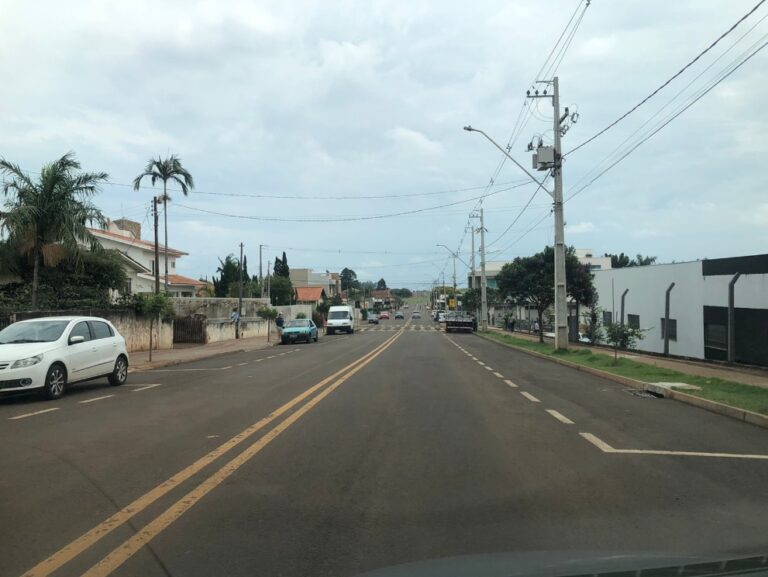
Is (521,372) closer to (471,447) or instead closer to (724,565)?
(471,447)

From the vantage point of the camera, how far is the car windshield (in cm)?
1262

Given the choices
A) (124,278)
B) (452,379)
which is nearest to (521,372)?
(452,379)

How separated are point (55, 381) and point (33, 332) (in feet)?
4.21

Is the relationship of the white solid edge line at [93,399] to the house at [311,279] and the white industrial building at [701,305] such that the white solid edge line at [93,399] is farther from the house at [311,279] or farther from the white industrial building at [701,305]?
the house at [311,279]

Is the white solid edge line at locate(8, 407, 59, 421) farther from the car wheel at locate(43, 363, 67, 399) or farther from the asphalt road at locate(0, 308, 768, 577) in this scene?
the car wheel at locate(43, 363, 67, 399)

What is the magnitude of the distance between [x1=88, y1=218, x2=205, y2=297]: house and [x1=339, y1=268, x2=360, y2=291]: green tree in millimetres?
88208

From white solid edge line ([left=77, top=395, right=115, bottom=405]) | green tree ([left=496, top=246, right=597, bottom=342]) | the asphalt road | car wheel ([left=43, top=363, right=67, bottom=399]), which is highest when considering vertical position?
green tree ([left=496, top=246, right=597, bottom=342])

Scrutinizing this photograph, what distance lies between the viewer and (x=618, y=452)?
7.52 meters

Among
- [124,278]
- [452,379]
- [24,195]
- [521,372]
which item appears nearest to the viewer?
[452,379]

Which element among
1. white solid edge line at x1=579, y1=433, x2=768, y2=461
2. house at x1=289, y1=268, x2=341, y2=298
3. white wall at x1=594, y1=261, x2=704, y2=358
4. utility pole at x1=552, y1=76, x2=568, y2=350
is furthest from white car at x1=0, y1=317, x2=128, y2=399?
house at x1=289, y1=268, x2=341, y2=298

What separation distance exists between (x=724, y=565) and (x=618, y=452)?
4195 mm

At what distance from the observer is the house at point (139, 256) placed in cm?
4636

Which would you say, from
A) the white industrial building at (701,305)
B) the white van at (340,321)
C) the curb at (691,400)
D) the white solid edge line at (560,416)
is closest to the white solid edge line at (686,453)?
the white solid edge line at (560,416)

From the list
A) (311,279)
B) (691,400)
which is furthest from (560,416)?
(311,279)
